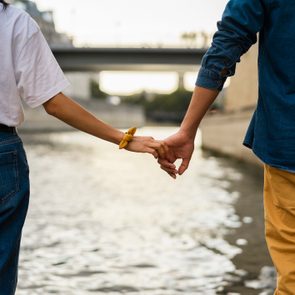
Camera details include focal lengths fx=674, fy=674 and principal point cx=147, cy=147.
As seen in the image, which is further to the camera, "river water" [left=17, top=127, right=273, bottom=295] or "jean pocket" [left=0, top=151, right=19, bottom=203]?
"river water" [left=17, top=127, right=273, bottom=295]

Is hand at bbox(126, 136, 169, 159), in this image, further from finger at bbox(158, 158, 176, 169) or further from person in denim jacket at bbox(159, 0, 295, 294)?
person in denim jacket at bbox(159, 0, 295, 294)

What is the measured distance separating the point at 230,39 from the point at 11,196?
3.21 ft

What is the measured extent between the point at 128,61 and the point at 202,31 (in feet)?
15.8

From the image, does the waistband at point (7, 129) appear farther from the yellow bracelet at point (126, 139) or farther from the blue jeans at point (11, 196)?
the yellow bracelet at point (126, 139)

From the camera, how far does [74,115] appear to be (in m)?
2.61

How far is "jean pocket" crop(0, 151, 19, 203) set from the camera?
2465mm

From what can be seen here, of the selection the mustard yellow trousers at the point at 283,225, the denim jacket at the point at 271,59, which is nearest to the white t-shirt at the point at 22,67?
the denim jacket at the point at 271,59

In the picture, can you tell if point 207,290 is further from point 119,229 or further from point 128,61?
point 128,61

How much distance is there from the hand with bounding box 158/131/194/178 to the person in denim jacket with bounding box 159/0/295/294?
379mm

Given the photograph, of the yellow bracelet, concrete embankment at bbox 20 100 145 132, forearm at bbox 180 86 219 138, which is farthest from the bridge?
forearm at bbox 180 86 219 138

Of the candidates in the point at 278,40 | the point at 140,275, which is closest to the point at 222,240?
the point at 140,275

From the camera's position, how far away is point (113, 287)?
5.29 meters

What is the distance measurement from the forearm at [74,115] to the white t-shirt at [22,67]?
4 centimetres

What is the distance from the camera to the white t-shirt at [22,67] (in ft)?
7.89
